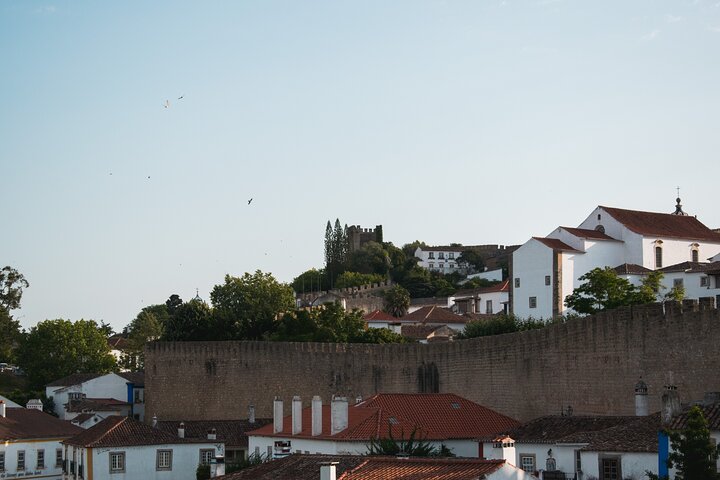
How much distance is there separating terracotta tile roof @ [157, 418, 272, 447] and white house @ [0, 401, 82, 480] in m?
3.60

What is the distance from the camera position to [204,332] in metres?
57.3

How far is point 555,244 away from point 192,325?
17.2m

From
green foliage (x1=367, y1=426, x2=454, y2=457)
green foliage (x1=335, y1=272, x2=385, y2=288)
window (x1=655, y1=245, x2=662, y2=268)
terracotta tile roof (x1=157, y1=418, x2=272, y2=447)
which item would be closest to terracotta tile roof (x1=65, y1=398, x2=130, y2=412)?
terracotta tile roof (x1=157, y1=418, x2=272, y2=447)

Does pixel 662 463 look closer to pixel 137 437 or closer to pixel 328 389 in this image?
pixel 137 437

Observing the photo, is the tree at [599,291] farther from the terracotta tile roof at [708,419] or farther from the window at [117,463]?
the terracotta tile roof at [708,419]

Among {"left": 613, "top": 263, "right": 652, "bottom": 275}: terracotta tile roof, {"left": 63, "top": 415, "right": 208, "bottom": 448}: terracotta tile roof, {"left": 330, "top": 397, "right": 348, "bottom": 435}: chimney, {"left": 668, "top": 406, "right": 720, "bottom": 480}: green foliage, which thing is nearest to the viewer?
{"left": 668, "top": 406, "right": 720, "bottom": 480}: green foliage

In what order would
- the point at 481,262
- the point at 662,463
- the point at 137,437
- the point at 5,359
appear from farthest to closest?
the point at 481,262 → the point at 5,359 → the point at 137,437 → the point at 662,463

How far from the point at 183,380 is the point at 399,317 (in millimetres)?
29993

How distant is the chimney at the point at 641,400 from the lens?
30.1m

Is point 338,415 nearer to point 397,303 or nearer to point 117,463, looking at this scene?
point 117,463

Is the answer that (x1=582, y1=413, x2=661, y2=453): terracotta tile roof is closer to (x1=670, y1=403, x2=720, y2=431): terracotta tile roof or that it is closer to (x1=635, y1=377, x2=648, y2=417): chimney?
(x1=670, y1=403, x2=720, y2=431): terracotta tile roof

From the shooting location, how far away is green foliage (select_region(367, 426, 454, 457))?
2867cm

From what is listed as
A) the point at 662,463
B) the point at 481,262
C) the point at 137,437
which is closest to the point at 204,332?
the point at 137,437

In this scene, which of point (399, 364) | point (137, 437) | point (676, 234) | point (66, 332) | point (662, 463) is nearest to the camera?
point (662, 463)
